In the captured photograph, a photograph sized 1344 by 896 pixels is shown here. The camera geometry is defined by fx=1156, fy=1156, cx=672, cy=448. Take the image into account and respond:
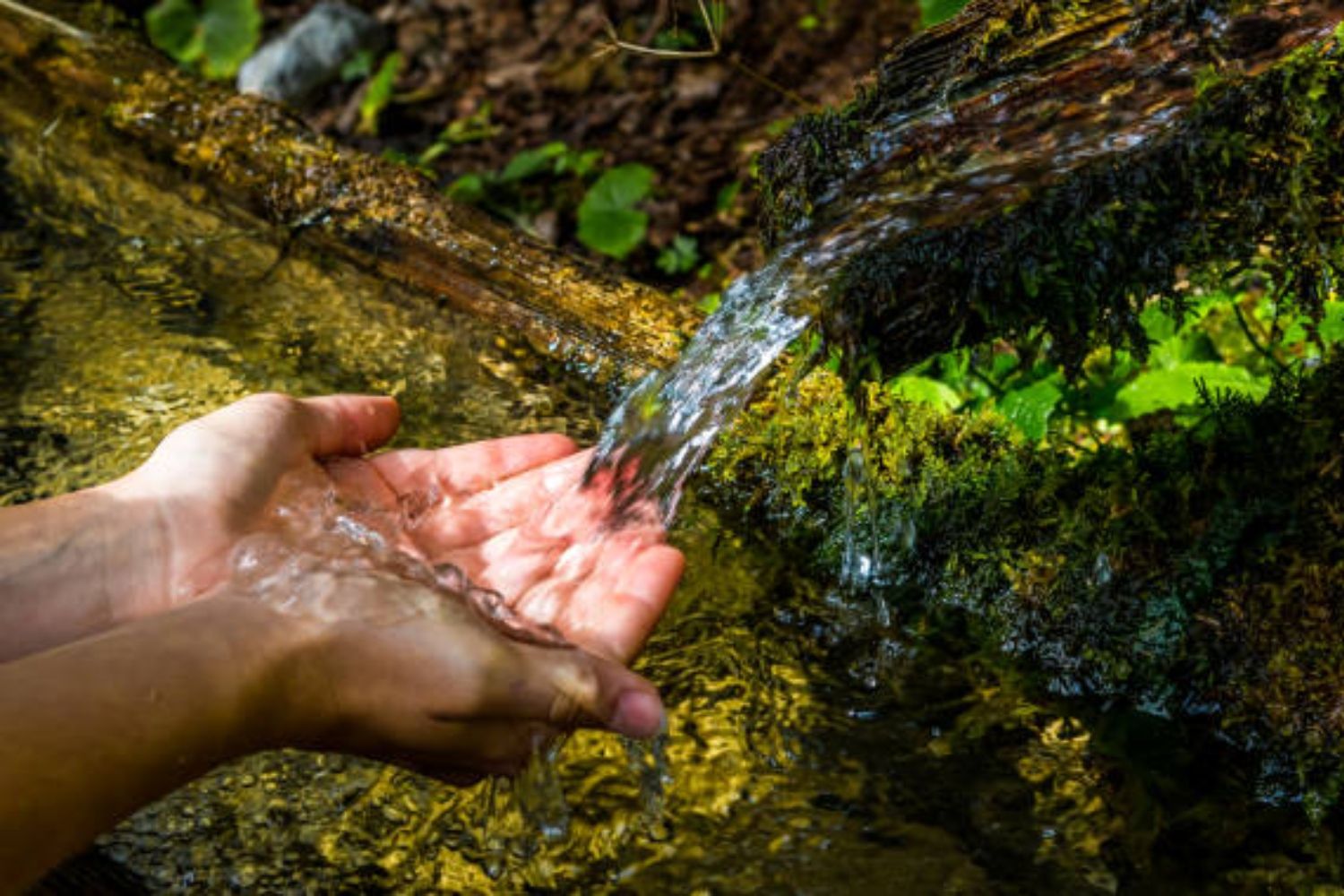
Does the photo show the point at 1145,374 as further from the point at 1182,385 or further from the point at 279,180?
the point at 279,180

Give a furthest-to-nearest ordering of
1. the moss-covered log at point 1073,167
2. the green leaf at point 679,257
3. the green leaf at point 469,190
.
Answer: the green leaf at point 469,190 → the green leaf at point 679,257 → the moss-covered log at point 1073,167

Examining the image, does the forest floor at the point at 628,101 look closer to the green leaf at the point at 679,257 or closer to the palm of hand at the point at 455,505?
the green leaf at the point at 679,257

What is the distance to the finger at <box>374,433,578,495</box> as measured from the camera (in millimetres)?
2686

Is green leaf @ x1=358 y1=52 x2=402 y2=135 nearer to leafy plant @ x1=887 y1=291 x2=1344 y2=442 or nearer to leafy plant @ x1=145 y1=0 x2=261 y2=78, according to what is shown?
leafy plant @ x1=145 y1=0 x2=261 y2=78

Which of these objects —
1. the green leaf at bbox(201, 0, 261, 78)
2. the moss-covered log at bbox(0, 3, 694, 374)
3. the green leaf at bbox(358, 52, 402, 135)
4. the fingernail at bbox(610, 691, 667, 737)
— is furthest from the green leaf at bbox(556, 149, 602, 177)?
the fingernail at bbox(610, 691, 667, 737)

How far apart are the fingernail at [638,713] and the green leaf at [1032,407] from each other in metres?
1.48

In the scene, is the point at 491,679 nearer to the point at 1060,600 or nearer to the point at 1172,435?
the point at 1060,600

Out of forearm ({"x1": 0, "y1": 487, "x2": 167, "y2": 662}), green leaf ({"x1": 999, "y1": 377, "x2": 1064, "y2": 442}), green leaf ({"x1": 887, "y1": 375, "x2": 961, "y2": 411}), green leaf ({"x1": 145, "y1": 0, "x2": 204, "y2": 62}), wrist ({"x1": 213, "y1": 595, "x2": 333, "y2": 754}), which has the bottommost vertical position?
forearm ({"x1": 0, "y1": 487, "x2": 167, "y2": 662})

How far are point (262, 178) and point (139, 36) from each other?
2.28 m

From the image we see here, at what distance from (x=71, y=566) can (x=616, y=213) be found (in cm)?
304

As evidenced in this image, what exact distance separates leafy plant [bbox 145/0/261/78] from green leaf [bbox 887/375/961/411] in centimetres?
477

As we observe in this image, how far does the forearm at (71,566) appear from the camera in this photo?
2.25 meters

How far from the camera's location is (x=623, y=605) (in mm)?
2209

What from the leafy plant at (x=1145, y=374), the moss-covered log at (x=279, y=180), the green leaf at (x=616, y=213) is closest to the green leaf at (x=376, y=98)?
the moss-covered log at (x=279, y=180)
